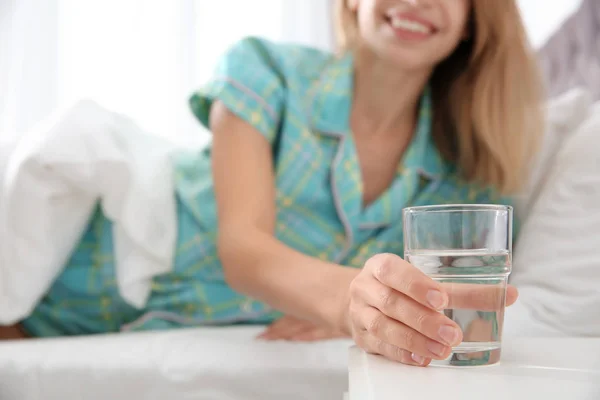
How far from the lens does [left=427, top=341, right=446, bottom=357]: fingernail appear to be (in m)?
0.49

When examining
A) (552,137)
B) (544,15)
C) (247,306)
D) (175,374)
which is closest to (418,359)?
(175,374)

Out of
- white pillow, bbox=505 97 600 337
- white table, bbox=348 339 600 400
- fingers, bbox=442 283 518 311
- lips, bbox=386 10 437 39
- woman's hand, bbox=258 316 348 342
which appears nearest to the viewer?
white table, bbox=348 339 600 400

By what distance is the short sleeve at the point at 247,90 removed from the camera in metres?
1.18

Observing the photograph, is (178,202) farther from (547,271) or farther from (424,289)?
(424,289)

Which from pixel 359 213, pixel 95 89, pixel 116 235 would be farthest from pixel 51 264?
pixel 95 89

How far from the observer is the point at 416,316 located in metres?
0.51

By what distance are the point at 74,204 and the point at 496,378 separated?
0.89 metres

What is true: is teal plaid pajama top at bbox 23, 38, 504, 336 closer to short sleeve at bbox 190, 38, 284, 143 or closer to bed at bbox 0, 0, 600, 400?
short sleeve at bbox 190, 38, 284, 143

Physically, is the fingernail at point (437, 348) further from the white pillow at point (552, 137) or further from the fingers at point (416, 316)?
the white pillow at point (552, 137)

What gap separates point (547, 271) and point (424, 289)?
56cm

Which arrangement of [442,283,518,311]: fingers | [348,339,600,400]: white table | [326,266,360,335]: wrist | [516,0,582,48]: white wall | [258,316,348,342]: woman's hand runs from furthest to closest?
[516,0,582,48]: white wall → [258,316,348,342]: woman's hand → [326,266,360,335]: wrist → [442,283,518,311]: fingers → [348,339,600,400]: white table

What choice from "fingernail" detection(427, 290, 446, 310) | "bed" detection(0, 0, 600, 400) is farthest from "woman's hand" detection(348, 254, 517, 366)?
"bed" detection(0, 0, 600, 400)

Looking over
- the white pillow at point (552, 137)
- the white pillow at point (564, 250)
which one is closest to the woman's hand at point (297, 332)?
the white pillow at point (564, 250)

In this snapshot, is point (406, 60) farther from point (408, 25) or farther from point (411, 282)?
point (411, 282)
